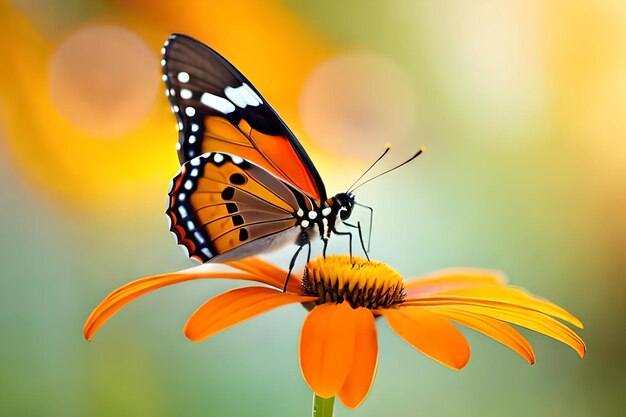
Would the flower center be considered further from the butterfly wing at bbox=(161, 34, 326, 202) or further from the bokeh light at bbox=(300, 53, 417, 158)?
the bokeh light at bbox=(300, 53, 417, 158)

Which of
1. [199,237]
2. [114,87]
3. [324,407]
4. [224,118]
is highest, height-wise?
[114,87]

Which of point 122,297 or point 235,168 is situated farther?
point 235,168

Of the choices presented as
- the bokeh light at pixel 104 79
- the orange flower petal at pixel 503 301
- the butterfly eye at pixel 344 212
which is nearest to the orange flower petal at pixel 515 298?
the orange flower petal at pixel 503 301

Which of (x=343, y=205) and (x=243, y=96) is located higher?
(x=243, y=96)

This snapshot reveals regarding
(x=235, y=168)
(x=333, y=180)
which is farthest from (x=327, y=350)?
(x=333, y=180)

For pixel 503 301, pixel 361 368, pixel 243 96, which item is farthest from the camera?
pixel 243 96

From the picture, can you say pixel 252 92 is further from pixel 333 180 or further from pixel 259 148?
pixel 333 180

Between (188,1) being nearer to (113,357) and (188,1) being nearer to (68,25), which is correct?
(68,25)
